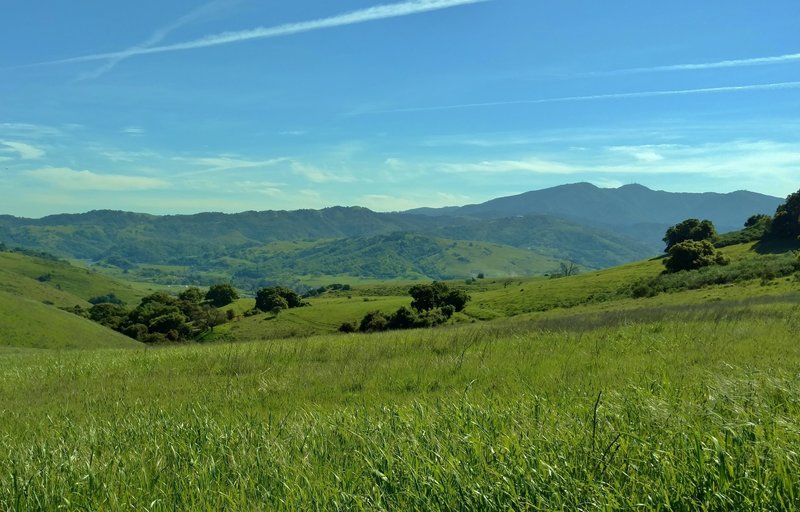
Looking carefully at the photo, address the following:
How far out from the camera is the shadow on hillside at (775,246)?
80000 millimetres

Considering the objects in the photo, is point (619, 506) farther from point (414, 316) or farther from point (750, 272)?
point (414, 316)

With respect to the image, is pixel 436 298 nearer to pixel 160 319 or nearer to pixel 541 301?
pixel 541 301

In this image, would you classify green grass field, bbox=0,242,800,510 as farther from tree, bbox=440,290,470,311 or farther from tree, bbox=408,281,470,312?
tree, bbox=408,281,470,312

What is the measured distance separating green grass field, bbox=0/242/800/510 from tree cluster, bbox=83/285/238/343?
89.2 meters

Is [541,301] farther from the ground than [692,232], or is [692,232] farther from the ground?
[692,232]

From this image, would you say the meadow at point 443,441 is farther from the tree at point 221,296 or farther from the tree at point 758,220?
the tree at point 221,296

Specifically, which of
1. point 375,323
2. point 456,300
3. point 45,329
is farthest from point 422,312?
point 45,329

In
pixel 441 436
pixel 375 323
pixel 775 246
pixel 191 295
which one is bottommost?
pixel 191 295

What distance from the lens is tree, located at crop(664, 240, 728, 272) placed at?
74750mm

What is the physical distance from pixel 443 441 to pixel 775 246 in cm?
9668

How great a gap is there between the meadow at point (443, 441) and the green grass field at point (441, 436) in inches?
0.9

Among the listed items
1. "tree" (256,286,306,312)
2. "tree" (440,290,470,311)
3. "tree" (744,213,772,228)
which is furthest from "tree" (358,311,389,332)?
"tree" (744,213,772,228)

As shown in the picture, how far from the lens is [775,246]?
273ft

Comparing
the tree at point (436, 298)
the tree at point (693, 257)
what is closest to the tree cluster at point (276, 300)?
the tree at point (436, 298)
